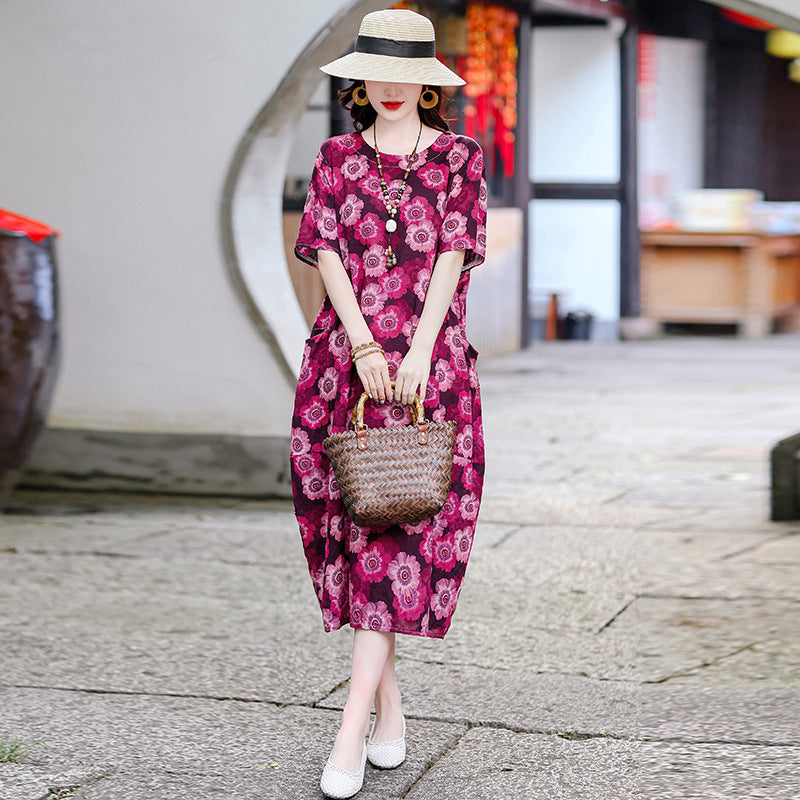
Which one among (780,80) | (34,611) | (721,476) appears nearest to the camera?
(34,611)

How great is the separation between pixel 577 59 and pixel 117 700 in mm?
10223

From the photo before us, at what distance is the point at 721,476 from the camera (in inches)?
256

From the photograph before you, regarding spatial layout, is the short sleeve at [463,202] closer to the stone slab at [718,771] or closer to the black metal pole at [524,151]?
the stone slab at [718,771]

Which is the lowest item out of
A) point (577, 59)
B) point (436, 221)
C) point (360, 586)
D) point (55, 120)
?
point (360, 586)

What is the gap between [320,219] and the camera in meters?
2.90

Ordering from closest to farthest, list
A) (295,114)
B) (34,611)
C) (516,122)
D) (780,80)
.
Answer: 1. (34,611)
2. (295,114)
3. (516,122)
4. (780,80)

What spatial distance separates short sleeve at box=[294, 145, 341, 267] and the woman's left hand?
0.92ft

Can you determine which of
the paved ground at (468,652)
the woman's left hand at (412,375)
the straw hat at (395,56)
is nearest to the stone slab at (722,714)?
the paved ground at (468,652)

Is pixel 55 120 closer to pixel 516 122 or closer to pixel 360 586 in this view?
pixel 360 586

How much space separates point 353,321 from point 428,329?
0.16m

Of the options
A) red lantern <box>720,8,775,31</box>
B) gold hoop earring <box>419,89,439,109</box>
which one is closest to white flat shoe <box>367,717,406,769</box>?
gold hoop earring <box>419,89,439,109</box>

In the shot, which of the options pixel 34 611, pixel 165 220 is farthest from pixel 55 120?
pixel 34 611

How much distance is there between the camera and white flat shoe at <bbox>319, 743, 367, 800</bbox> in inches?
111

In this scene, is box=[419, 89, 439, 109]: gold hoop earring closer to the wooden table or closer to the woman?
the woman
